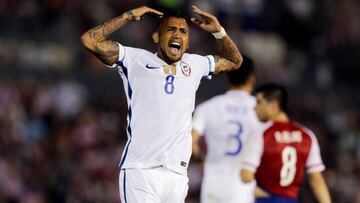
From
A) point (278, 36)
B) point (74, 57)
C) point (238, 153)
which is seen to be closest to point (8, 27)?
point (74, 57)

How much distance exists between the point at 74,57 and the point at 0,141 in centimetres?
375

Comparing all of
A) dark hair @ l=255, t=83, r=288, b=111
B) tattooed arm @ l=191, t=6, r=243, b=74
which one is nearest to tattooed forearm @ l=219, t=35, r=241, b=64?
tattooed arm @ l=191, t=6, r=243, b=74

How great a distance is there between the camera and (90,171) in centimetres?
2033

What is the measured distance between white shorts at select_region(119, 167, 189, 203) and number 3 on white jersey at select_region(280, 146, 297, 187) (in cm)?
209

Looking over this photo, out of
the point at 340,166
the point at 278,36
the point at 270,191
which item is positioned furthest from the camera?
the point at 278,36

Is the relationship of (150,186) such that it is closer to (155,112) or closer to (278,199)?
(155,112)

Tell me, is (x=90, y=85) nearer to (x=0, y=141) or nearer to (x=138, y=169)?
(x=0, y=141)

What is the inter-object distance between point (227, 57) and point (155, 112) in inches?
40.5

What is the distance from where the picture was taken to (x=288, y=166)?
40.5 ft

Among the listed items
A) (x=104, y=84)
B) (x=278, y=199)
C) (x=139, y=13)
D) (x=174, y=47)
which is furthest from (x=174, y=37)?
(x=104, y=84)

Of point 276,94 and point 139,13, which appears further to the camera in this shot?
point 276,94

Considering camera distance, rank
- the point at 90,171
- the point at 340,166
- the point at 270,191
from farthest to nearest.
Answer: the point at 340,166 < the point at 90,171 < the point at 270,191

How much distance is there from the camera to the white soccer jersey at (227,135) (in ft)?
43.3

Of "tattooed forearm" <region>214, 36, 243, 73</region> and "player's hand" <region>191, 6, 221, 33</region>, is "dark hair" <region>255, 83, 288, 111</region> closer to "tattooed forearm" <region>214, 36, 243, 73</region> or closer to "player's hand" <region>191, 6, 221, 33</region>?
"tattooed forearm" <region>214, 36, 243, 73</region>
